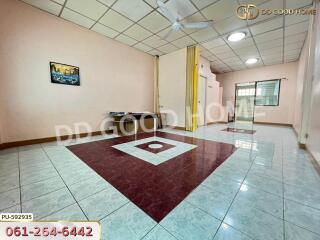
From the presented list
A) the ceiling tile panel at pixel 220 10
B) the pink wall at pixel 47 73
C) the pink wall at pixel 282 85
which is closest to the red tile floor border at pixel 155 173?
the pink wall at pixel 47 73

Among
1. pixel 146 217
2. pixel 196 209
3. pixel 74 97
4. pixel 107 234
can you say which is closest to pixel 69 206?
pixel 107 234

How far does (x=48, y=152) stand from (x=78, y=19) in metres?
3.42

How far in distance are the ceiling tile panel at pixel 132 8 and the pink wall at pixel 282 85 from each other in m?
6.92

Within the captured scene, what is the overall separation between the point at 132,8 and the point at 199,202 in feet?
13.0

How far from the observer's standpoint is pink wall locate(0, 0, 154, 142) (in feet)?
9.59

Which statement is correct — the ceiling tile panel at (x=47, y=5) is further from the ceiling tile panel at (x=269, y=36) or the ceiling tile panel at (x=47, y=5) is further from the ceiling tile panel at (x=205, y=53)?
the ceiling tile panel at (x=269, y=36)

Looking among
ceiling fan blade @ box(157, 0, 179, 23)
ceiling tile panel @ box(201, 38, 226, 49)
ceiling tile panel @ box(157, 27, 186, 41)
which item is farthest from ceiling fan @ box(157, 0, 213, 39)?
ceiling tile panel @ box(201, 38, 226, 49)

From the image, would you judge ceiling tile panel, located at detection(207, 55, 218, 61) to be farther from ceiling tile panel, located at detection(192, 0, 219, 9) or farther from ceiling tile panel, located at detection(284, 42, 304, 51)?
ceiling tile panel, located at detection(192, 0, 219, 9)

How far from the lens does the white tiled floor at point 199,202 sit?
3.31 ft

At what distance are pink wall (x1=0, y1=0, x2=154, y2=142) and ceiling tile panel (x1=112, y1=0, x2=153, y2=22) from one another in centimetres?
148

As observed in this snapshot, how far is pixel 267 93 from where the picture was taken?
7.34m

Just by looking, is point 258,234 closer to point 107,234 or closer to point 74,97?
point 107,234

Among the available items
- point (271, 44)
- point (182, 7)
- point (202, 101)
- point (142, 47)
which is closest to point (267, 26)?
point (271, 44)

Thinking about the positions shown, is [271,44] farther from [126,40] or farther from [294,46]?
[126,40]
